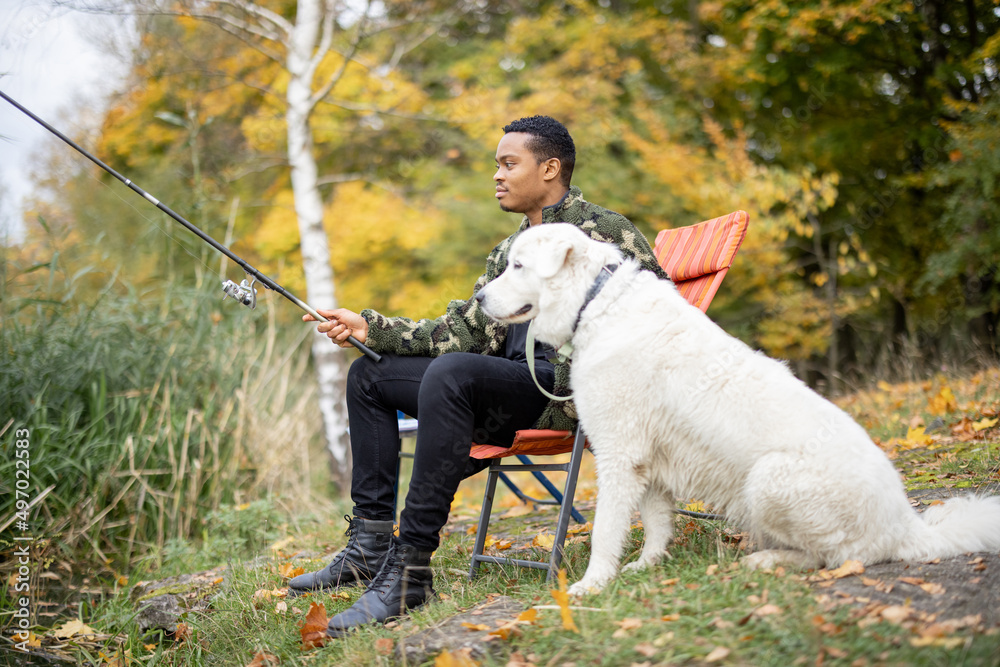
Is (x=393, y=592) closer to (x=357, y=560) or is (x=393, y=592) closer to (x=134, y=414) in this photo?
(x=357, y=560)

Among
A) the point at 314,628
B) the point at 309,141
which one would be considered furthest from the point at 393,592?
the point at 309,141

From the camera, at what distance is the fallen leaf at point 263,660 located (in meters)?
2.55

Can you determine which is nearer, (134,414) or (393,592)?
(393,592)

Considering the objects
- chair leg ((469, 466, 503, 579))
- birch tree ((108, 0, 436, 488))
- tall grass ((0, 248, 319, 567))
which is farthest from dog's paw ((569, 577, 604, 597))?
birch tree ((108, 0, 436, 488))

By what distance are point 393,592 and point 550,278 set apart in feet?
3.99

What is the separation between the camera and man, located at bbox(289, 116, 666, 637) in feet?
8.27

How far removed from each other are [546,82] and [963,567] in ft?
25.1

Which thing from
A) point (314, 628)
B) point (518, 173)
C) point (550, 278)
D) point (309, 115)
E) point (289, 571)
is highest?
point (309, 115)

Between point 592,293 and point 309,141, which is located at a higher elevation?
point 309,141

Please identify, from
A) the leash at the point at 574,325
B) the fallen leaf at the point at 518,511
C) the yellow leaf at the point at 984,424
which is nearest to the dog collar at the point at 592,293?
the leash at the point at 574,325

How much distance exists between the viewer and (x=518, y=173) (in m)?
2.97

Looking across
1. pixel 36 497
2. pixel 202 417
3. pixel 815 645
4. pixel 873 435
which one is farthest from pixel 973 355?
pixel 36 497

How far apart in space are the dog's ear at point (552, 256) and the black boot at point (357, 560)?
47.2 inches

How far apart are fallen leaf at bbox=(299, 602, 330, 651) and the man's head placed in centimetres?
172
